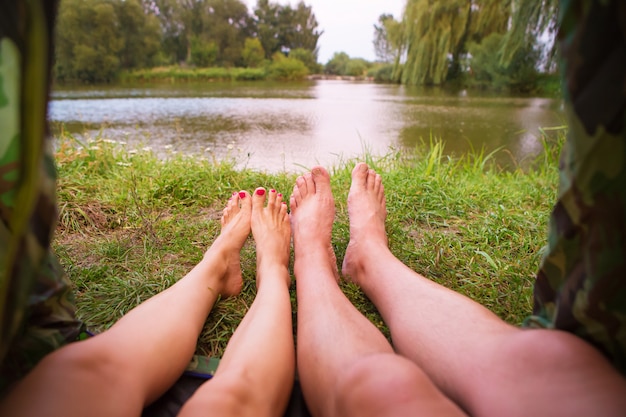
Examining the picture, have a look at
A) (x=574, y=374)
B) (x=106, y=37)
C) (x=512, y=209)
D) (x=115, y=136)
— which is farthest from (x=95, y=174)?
(x=106, y=37)

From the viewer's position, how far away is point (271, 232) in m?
1.28

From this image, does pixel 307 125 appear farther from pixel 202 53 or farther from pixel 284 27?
pixel 284 27

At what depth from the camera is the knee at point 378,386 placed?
46 cm

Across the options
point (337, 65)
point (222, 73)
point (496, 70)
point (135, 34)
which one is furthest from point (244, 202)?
point (337, 65)

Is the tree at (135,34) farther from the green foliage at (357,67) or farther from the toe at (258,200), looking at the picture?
the toe at (258,200)

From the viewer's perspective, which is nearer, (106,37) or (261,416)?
(261,416)

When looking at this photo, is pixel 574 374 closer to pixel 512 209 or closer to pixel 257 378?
pixel 257 378

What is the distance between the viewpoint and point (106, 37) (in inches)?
610

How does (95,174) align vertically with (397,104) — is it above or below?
below

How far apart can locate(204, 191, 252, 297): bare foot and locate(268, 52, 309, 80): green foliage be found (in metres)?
23.2

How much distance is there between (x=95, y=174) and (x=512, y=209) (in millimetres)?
2385

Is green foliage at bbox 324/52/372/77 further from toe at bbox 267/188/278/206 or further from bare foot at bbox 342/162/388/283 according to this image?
toe at bbox 267/188/278/206

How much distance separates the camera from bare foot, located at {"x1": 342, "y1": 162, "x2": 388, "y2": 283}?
1139 mm

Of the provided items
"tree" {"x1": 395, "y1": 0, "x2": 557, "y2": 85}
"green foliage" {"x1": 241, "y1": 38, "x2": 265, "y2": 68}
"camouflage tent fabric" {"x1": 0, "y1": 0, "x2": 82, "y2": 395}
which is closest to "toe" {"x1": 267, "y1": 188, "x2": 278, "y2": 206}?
"camouflage tent fabric" {"x1": 0, "y1": 0, "x2": 82, "y2": 395}
